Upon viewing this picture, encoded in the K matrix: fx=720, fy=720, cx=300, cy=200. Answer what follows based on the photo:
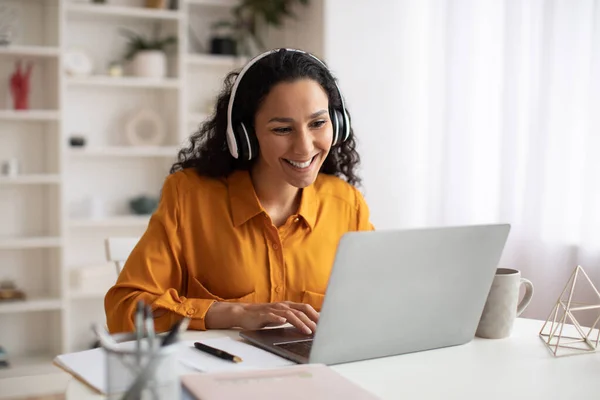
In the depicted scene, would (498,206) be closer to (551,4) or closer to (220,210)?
(551,4)

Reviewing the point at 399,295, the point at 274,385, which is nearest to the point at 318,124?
the point at 399,295

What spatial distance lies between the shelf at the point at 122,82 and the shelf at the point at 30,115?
20 centimetres

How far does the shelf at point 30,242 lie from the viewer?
3.48 m

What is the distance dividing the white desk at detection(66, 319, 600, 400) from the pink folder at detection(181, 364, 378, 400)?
9cm

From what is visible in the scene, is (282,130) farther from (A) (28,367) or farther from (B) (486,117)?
(A) (28,367)

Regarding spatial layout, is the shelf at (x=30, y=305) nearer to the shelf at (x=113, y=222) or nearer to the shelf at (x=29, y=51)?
the shelf at (x=113, y=222)

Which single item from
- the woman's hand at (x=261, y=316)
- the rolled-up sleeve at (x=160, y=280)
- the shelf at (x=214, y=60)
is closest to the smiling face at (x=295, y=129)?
A: the rolled-up sleeve at (x=160, y=280)

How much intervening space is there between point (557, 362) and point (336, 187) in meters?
0.82

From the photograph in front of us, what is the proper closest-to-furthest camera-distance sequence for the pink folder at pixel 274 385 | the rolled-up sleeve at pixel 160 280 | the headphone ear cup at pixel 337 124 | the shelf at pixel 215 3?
the pink folder at pixel 274 385, the rolled-up sleeve at pixel 160 280, the headphone ear cup at pixel 337 124, the shelf at pixel 215 3

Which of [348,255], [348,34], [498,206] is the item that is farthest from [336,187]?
[348,34]

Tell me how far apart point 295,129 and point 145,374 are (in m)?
0.95

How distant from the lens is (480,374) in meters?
1.14

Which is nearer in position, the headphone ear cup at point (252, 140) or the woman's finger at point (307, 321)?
the woman's finger at point (307, 321)

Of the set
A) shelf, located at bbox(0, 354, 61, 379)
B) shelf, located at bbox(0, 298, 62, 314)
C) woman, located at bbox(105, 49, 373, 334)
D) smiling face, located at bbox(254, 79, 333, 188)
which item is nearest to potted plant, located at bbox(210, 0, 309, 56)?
shelf, located at bbox(0, 298, 62, 314)
